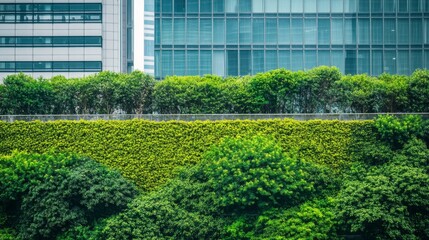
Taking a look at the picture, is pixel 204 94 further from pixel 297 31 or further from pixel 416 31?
pixel 416 31

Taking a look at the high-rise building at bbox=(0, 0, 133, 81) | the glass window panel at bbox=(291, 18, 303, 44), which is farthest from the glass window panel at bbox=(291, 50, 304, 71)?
the high-rise building at bbox=(0, 0, 133, 81)

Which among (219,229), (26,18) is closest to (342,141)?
(219,229)

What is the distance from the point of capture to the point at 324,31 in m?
66.6

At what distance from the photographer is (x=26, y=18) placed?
70.9m

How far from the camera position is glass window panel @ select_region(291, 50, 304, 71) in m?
66.4

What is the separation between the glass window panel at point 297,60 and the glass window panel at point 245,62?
408cm

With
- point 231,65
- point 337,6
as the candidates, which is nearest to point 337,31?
point 337,6

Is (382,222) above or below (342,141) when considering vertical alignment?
below

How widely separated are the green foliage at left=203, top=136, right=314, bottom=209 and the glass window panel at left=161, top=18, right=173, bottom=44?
955 inches

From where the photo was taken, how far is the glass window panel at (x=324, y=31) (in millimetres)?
66500

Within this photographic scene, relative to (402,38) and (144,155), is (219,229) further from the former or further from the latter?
(402,38)

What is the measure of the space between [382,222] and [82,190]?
700 inches

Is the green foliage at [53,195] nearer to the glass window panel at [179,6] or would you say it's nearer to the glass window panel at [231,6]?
the glass window panel at [179,6]

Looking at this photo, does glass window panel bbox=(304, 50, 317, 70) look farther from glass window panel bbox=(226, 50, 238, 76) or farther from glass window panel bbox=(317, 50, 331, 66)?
glass window panel bbox=(226, 50, 238, 76)
